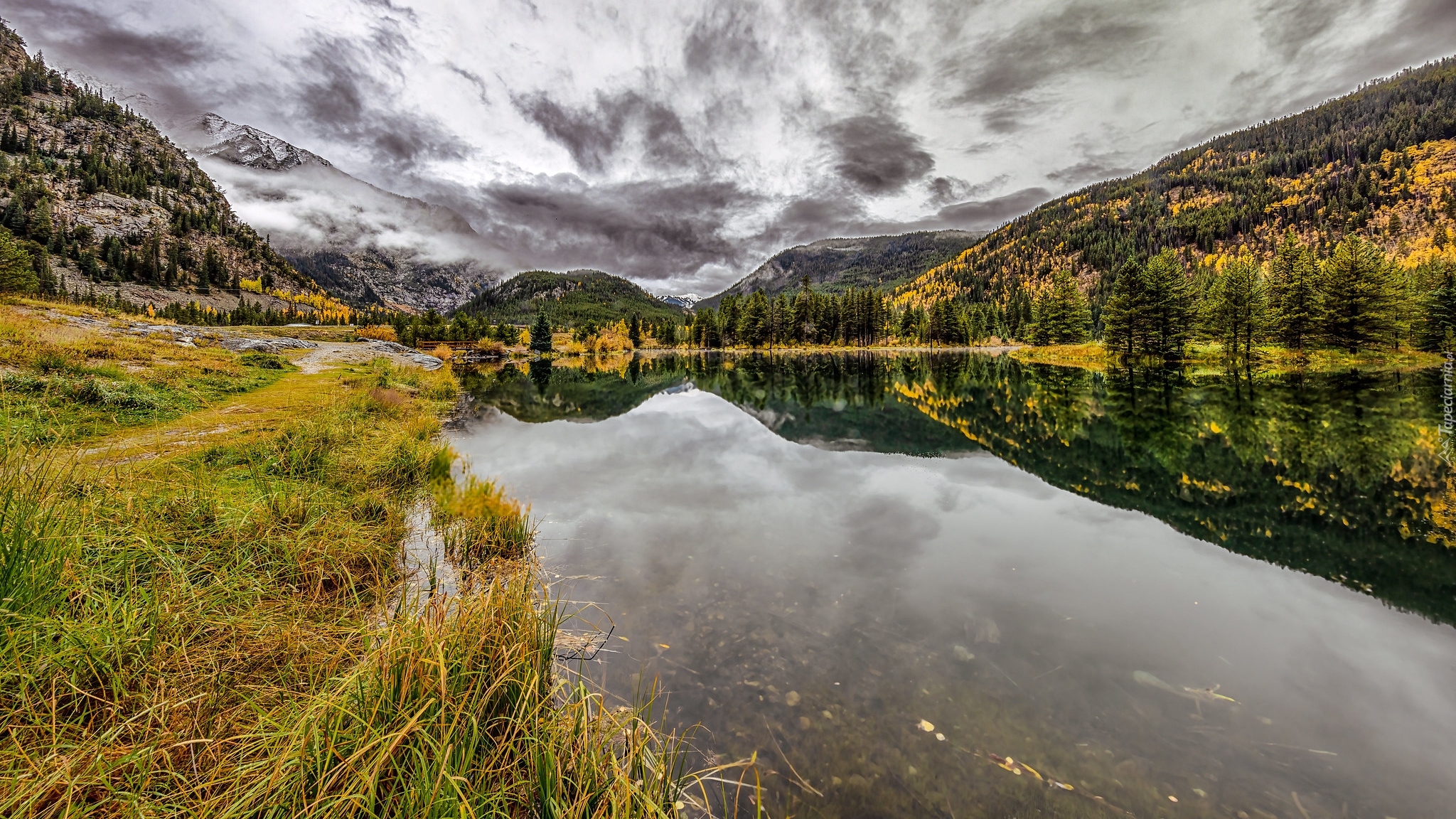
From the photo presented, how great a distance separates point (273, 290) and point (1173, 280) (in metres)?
188

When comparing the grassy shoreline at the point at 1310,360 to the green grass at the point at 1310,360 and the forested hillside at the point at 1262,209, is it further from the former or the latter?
the forested hillside at the point at 1262,209

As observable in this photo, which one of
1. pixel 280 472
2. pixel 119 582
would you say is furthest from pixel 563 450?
pixel 119 582

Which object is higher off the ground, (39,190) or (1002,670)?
(39,190)

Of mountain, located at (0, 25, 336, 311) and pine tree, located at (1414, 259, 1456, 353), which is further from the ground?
mountain, located at (0, 25, 336, 311)

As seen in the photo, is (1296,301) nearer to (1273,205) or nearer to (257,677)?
(257,677)

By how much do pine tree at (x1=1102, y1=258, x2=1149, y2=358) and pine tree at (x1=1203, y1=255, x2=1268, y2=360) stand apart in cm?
502

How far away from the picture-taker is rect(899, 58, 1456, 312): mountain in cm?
11900

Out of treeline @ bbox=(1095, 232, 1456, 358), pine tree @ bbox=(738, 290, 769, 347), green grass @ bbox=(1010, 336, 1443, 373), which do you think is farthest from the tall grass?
pine tree @ bbox=(738, 290, 769, 347)

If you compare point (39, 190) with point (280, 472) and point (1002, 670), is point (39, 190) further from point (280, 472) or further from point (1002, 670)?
point (1002, 670)

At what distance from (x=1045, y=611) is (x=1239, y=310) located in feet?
177

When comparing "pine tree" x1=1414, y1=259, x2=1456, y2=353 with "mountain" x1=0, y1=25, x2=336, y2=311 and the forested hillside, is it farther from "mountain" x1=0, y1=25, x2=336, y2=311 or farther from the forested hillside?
"mountain" x1=0, y1=25, x2=336, y2=311

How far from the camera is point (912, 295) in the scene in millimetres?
185500

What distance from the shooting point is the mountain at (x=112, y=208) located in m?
95.1

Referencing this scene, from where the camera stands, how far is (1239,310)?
1649 inches
